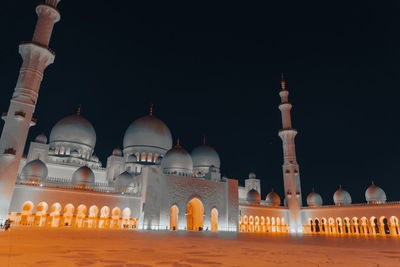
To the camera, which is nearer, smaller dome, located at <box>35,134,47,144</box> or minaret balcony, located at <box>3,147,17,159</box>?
minaret balcony, located at <box>3,147,17,159</box>

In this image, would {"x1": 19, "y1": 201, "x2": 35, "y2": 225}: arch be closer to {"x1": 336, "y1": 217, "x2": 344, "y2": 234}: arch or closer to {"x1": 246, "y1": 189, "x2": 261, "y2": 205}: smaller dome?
{"x1": 246, "y1": 189, "x2": 261, "y2": 205}: smaller dome

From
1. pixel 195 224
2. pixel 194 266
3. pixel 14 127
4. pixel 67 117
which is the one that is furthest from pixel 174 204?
pixel 194 266

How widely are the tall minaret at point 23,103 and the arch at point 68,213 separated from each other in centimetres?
428

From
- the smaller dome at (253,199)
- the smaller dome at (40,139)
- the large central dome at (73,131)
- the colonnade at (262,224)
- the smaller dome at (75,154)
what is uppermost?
the large central dome at (73,131)

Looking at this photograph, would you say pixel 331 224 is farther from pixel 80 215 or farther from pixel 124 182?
pixel 80 215

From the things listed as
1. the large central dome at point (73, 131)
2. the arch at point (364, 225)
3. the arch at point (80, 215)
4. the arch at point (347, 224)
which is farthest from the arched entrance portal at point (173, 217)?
the arch at point (364, 225)

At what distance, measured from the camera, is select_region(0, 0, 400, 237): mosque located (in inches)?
665

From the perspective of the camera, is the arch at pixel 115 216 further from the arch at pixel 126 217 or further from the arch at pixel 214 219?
the arch at pixel 214 219

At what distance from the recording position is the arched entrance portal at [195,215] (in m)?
22.9

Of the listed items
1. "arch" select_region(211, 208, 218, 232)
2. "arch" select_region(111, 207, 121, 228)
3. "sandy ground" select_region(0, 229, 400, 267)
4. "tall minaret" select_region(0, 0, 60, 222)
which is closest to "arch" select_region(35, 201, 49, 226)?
"tall minaret" select_region(0, 0, 60, 222)

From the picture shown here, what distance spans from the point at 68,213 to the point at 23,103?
7.87m

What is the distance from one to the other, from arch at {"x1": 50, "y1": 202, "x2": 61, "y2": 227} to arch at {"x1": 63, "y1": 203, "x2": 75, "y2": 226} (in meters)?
0.43

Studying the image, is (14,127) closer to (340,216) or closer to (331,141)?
(340,216)

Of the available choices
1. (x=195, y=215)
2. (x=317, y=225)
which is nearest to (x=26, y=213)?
(x=195, y=215)
